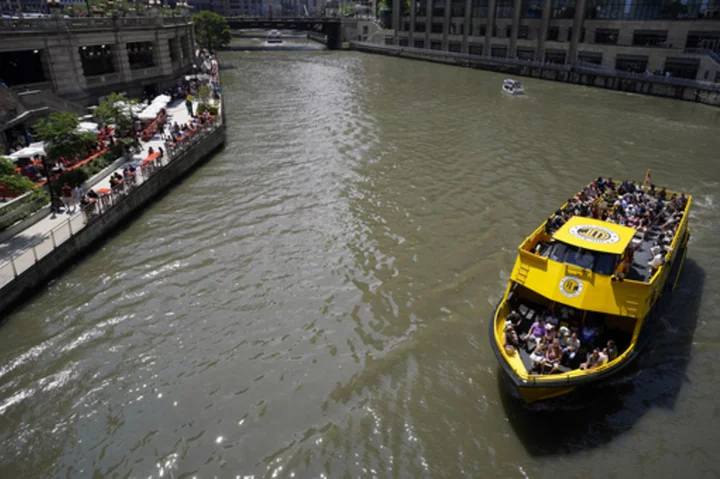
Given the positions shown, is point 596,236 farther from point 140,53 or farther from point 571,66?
point 571,66

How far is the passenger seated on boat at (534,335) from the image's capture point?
15.0 meters

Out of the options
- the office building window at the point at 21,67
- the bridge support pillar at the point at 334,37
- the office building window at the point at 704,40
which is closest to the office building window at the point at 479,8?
the bridge support pillar at the point at 334,37

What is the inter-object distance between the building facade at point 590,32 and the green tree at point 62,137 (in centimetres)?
7185

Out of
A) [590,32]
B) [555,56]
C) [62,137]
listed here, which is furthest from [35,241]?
[555,56]

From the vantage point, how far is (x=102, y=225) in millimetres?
24359

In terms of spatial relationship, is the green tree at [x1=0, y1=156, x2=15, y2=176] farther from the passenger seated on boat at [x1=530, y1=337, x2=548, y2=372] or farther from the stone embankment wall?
the stone embankment wall

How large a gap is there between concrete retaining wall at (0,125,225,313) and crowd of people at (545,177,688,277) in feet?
69.8

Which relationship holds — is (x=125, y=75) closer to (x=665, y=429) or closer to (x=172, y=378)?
(x=172, y=378)

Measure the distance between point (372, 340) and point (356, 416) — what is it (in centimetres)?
361

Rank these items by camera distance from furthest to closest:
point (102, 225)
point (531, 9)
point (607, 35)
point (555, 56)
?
point (531, 9) → point (555, 56) → point (607, 35) → point (102, 225)

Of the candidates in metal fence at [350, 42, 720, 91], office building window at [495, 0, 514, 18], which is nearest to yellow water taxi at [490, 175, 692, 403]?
metal fence at [350, 42, 720, 91]

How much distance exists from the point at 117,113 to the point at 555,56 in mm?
76891

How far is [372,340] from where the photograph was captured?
58.5 feet

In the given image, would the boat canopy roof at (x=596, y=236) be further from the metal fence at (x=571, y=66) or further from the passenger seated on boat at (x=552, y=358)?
the metal fence at (x=571, y=66)
